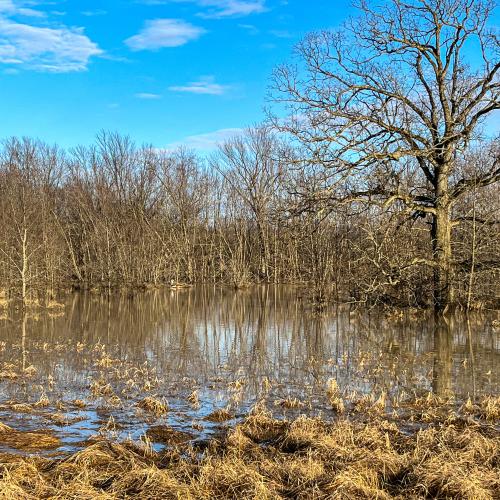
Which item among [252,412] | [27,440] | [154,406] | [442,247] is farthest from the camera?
[442,247]

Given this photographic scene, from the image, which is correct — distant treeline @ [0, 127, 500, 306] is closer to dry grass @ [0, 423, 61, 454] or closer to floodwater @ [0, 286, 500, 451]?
floodwater @ [0, 286, 500, 451]

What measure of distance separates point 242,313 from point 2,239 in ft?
49.4

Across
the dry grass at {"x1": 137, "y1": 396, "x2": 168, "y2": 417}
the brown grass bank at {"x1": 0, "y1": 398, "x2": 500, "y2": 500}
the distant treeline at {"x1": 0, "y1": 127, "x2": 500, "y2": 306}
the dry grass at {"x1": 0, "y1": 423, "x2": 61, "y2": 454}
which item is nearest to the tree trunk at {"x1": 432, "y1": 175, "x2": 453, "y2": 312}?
the distant treeline at {"x1": 0, "y1": 127, "x2": 500, "y2": 306}

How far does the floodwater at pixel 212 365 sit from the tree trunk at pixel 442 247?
3.71 ft

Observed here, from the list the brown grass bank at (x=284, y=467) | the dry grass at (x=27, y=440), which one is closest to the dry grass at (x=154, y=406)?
the brown grass bank at (x=284, y=467)

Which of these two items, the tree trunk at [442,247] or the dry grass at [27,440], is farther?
the tree trunk at [442,247]

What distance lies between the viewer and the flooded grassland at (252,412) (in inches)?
191

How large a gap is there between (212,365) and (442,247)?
11244mm

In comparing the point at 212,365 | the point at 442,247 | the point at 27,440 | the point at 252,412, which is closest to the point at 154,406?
the point at 252,412

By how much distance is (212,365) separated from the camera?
11.5 metres

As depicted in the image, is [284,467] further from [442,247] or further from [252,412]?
[442,247]

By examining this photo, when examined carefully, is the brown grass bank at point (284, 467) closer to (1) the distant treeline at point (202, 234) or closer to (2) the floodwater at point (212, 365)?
(2) the floodwater at point (212, 365)

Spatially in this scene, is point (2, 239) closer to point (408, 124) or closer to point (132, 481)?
point (408, 124)

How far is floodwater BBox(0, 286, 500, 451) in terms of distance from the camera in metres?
7.70
